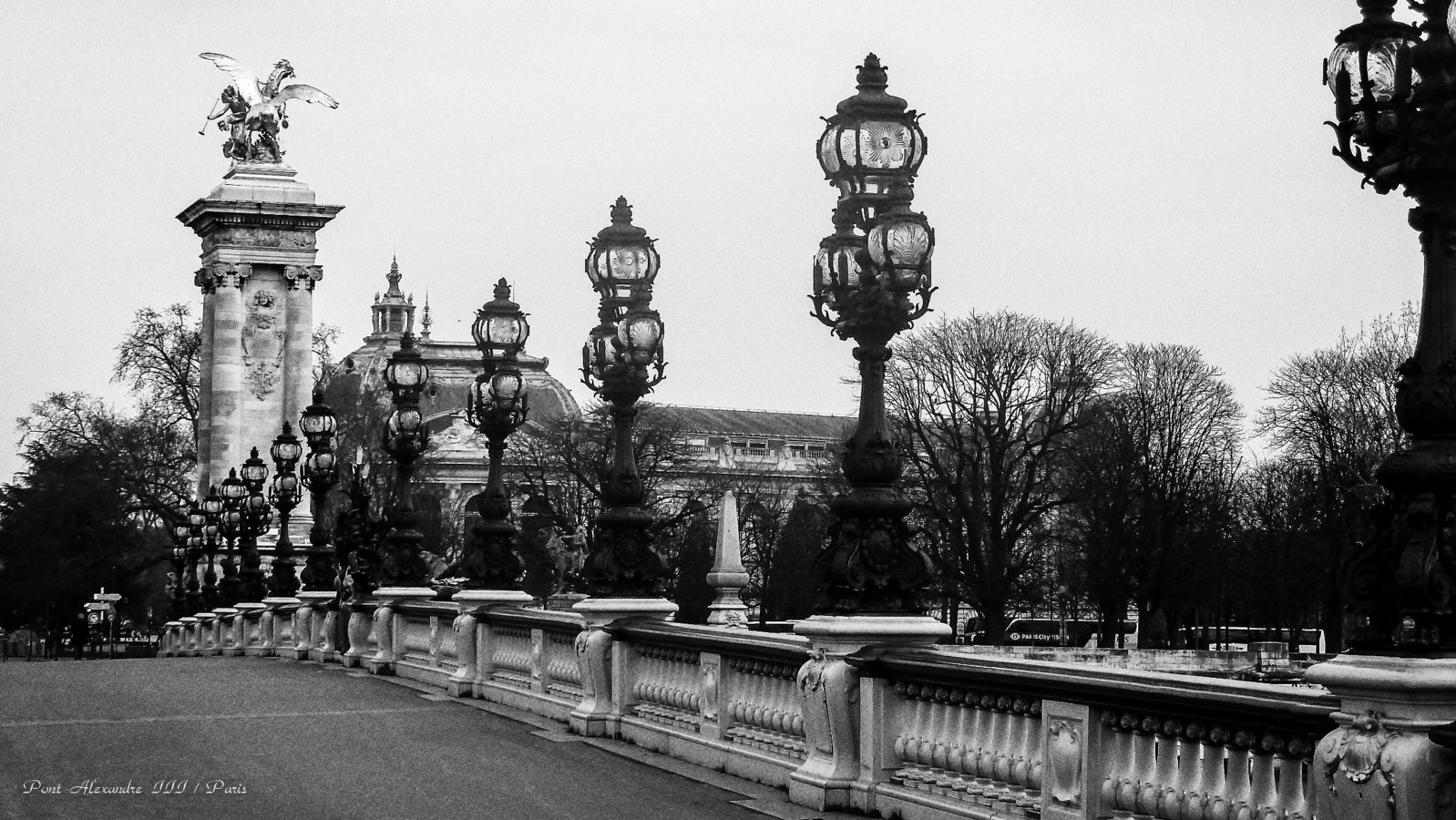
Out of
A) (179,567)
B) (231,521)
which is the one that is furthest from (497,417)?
(179,567)

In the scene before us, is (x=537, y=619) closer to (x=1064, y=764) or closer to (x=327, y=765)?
(x=327, y=765)

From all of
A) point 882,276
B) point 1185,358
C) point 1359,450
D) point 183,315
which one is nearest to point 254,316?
point 183,315

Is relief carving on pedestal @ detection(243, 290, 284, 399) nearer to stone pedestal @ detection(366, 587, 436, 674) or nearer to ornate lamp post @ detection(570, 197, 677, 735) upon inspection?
stone pedestal @ detection(366, 587, 436, 674)

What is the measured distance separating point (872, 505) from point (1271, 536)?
177 feet

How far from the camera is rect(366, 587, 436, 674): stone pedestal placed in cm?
2820

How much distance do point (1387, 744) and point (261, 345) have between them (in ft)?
237

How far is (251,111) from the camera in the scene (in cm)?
7950

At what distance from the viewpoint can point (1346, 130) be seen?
8.78m

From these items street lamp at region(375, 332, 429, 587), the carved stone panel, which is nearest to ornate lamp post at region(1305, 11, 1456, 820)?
the carved stone panel

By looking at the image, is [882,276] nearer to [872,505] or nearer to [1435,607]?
[872,505]

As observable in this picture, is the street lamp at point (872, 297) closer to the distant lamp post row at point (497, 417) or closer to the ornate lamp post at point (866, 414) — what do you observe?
the ornate lamp post at point (866, 414)

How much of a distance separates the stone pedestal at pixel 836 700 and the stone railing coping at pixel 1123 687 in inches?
5.5

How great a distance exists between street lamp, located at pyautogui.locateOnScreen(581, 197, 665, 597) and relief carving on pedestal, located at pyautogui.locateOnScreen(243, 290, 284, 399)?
58381mm

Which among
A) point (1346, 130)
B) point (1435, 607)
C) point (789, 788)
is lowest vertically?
point (789, 788)
